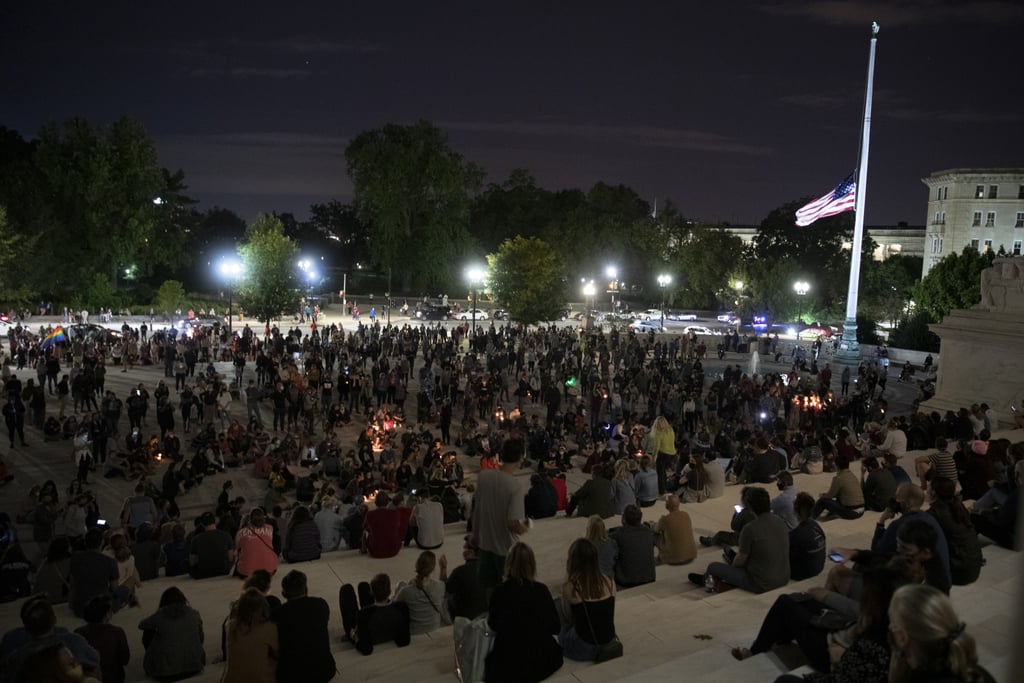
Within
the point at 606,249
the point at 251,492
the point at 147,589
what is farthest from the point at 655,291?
the point at 147,589

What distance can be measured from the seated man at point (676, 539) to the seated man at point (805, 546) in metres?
1.38

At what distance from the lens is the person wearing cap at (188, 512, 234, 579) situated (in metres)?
9.02

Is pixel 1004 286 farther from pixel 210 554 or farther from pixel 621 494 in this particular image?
pixel 210 554

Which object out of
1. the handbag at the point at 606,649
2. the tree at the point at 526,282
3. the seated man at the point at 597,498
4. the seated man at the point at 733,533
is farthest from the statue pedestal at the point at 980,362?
the tree at the point at 526,282

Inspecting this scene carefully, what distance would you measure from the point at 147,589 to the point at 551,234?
2706 inches

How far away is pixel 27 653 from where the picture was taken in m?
4.98

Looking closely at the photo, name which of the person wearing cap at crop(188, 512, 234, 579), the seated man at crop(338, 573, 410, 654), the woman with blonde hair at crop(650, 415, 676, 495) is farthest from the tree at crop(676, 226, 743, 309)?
the seated man at crop(338, 573, 410, 654)

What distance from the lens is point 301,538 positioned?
9.47 meters

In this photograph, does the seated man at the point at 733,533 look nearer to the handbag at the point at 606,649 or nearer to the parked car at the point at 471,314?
A: the handbag at the point at 606,649

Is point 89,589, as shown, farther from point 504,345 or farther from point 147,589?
point 504,345

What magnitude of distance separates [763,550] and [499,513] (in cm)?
263

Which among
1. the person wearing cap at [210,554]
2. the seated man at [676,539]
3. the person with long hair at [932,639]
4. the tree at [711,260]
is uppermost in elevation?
the tree at [711,260]

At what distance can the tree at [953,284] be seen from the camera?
4284cm

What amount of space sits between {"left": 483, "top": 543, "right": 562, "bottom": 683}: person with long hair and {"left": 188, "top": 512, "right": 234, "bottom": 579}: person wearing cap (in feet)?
16.3
